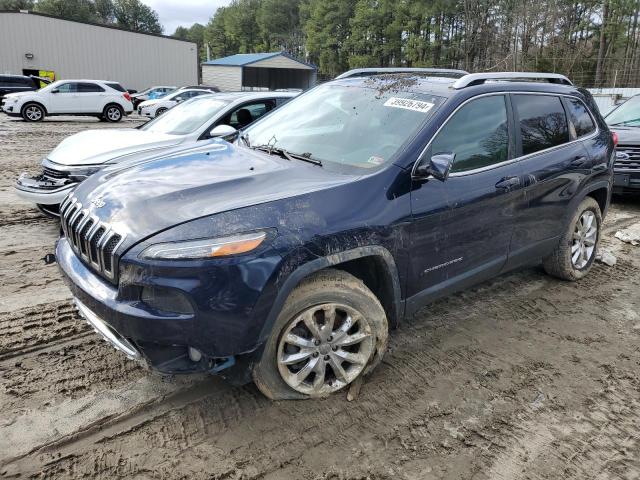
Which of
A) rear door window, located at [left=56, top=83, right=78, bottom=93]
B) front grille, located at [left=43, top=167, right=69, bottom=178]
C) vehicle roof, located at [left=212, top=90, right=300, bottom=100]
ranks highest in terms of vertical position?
rear door window, located at [left=56, top=83, right=78, bottom=93]

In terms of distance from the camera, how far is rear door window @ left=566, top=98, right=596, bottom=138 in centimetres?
442

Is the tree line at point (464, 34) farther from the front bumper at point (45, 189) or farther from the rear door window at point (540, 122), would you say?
the front bumper at point (45, 189)

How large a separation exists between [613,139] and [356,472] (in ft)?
14.0

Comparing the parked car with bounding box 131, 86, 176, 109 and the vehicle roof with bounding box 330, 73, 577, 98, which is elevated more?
the parked car with bounding box 131, 86, 176, 109

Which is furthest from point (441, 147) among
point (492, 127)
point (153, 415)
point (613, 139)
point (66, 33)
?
point (66, 33)

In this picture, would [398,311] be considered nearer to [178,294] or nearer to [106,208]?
[178,294]

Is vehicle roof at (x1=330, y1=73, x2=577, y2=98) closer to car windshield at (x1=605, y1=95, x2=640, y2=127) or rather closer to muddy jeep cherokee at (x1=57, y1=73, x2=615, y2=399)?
muddy jeep cherokee at (x1=57, y1=73, x2=615, y2=399)

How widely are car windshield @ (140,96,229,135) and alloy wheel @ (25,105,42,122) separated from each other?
50.0 feet

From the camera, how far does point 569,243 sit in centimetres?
454

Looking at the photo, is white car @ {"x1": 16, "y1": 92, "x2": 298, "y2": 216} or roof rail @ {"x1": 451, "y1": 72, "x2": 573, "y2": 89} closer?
roof rail @ {"x1": 451, "y1": 72, "x2": 573, "y2": 89}

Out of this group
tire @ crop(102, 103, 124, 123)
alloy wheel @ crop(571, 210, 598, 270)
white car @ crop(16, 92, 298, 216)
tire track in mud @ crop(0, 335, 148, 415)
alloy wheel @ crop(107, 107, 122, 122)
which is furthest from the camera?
alloy wheel @ crop(107, 107, 122, 122)

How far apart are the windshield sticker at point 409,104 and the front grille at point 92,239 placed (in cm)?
203

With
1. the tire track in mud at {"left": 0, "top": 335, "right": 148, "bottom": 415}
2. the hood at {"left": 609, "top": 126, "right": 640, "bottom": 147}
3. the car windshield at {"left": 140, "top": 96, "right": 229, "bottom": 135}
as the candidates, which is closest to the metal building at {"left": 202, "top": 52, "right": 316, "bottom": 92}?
the car windshield at {"left": 140, "top": 96, "right": 229, "bottom": 135}

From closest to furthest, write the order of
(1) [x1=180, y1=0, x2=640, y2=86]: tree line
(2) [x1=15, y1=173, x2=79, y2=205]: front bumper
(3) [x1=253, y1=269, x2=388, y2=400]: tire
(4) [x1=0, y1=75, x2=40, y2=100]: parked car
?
(3) [x1=253, y1=269, x2=388, y2=400]: tire < (2) [x1=15, y1=173, x2=79, y2=205]: front bumper < (4) [x1=0, y1=75, x2=40, y2=100]: parked car < (1) [x1=180, y1=0, x2=640, y2=86]: tree line
